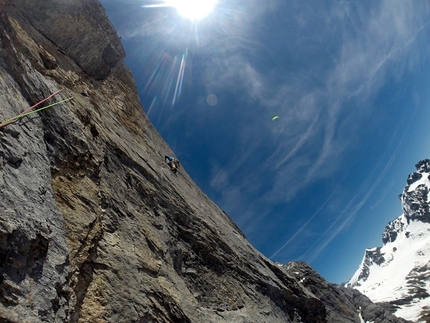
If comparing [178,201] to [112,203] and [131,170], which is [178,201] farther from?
[112,203]

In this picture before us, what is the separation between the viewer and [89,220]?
8.65 metres

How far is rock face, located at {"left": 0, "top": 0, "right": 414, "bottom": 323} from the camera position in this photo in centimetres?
611

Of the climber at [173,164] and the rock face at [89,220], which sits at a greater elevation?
the climber at [173,164]

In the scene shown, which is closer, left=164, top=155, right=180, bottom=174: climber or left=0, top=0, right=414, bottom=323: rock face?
left=0, top=0, right=414, bottom=323: rock face

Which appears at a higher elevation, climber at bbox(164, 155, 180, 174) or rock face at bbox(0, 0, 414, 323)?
climber at bbox(164, 155, 180, 174)

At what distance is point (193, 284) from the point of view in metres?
12.8

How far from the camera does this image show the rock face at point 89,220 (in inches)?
241

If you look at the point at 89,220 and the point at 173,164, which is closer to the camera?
the point at 89,220

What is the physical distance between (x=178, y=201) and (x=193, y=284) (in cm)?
459

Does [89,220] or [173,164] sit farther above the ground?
[173,164]

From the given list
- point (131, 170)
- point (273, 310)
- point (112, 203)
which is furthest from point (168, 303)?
point (273, 310)

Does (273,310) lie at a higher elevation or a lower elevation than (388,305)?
lower

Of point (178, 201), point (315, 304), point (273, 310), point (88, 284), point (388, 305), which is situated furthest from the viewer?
point (388, 305)

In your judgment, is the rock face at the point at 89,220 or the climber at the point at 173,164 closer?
the rock face at the point at 89,220
